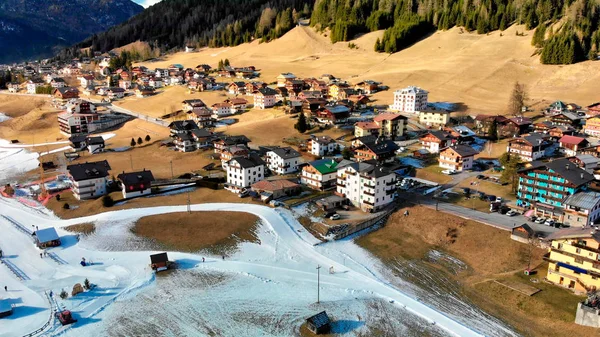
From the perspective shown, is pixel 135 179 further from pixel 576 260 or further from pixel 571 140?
pixel 571 140

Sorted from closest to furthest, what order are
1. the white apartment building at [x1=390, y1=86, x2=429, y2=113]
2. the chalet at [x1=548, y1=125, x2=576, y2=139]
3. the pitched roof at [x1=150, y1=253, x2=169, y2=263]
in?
1. the pitched roof at [x1=150, y1=253, x2=169, y2=263]
2. the chalet at [x1=548, y1=125, x2=576, y2=139]
3. the white apartment building at [x1=390, y1=86, x2=429, y2=113]

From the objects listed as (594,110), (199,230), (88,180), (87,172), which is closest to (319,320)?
(199,230)

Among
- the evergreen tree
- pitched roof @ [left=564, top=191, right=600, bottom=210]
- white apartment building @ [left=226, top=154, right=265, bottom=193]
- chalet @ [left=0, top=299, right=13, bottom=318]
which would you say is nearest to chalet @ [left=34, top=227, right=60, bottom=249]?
chalet @ [left=0, top=299, right=13, bottom=318]

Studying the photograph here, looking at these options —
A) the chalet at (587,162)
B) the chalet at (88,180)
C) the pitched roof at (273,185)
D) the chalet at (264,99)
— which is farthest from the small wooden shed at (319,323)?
the chalet at (264,99)

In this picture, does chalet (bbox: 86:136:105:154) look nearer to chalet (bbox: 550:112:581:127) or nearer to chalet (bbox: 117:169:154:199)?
chalet (bbox: 117:169:154:199)

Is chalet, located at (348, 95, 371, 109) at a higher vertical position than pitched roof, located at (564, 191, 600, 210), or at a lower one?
higher

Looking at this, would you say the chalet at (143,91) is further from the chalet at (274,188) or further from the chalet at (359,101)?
the chalet at (274,188)
